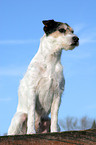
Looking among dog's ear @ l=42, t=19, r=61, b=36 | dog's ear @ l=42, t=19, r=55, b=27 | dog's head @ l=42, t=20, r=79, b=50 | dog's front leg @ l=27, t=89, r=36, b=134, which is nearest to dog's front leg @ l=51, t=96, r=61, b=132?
dog's front leg @ l=27, t=89, r=36, b=134

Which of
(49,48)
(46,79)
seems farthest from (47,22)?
(46,79)

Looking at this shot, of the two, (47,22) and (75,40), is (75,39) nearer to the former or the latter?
(75,40)

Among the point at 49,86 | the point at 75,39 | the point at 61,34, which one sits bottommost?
the point at 49,86

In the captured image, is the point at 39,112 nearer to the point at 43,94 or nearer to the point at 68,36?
the point at 43,94

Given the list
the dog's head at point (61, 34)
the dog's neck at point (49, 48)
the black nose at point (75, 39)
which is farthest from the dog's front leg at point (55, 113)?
the black nose at point (75, 39)

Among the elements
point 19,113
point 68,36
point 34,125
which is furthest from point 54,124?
point 68,36

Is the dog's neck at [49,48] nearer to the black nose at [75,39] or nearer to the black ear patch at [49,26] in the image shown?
the black ear patch at [49,26]

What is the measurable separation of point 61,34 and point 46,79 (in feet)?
3.41

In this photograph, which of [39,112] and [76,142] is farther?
[39,112]

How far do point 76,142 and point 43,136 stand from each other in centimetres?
72

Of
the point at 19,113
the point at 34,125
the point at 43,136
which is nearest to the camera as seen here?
the point at 43,136

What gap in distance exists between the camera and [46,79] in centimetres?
642

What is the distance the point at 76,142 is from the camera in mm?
5684

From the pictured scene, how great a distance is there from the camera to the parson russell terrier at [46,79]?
6.42m
